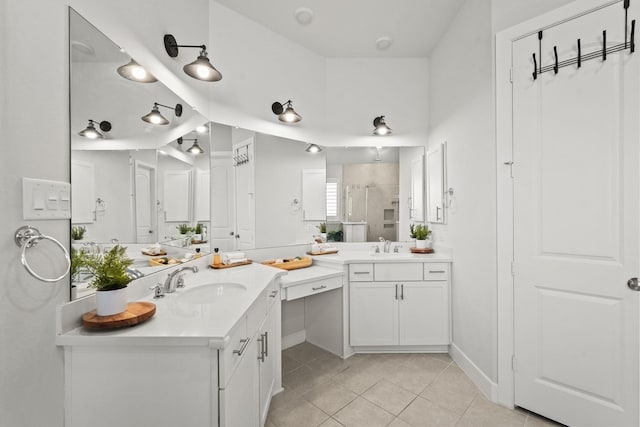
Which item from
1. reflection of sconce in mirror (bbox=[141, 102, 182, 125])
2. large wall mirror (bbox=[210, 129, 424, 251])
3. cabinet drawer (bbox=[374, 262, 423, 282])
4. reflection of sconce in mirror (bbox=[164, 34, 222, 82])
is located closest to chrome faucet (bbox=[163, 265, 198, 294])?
large wall mirror (bbox=[210, 129, 424, 251])

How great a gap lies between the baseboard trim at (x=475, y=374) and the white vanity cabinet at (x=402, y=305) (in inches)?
5.1

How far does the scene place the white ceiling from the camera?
7.48 ft

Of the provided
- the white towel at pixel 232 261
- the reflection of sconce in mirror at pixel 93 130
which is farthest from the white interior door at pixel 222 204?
the reflection of sconce in mirror at pixel 93 130

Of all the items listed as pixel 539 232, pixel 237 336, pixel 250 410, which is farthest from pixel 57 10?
pixel 539 232

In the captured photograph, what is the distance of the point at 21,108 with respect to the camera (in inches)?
36.2

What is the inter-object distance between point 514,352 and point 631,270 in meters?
0.79

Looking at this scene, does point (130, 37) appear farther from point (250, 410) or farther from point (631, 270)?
point (631, 270)

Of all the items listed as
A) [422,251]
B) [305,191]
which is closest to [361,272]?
[422,251]

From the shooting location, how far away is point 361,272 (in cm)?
250

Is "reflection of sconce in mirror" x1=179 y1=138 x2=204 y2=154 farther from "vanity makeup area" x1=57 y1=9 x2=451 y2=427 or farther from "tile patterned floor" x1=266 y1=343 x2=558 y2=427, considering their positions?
"tile patterned floor" x1=266 y1=343 x2=558 y2=427

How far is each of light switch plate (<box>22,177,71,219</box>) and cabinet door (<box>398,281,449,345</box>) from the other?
7.57ft

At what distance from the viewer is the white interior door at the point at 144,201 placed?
149 centimetres

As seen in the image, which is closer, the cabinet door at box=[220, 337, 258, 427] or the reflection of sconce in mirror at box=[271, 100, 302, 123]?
the cabinet door at box=[220, 337, 258, 427]

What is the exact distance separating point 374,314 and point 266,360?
115 cm
